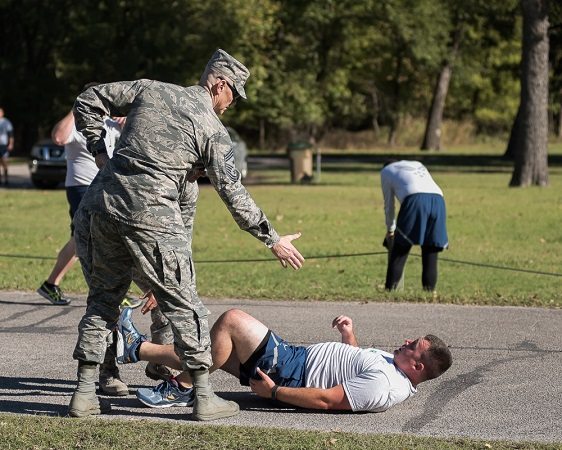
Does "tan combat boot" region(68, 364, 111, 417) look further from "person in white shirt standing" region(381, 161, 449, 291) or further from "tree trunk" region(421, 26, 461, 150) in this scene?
"tree trunk" region(421, 26, 461, 150)

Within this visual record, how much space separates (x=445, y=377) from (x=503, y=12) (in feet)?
155

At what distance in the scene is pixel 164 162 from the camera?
230 inches

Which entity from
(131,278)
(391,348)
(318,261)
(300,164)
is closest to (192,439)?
(131,278)

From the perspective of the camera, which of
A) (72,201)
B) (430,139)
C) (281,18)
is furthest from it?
(430,139)

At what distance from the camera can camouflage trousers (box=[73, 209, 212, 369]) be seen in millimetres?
5855

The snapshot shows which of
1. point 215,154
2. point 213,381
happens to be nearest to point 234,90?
point 215,154

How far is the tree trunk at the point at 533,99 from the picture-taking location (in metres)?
28.2

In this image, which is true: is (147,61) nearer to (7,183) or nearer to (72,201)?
(7,183)

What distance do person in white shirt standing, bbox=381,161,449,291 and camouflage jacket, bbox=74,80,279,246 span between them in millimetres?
4658

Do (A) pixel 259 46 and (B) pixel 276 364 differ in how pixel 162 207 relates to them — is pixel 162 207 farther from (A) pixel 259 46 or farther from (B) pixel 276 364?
(A) pixel 259 46

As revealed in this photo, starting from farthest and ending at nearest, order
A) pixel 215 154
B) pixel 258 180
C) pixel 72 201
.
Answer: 1. pixel 258 180
2. pixel 72 201
3. pixel 215 154

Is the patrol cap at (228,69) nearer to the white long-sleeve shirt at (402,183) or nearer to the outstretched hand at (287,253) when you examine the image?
the outstretched hand at (287,253)

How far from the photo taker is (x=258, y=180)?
31.8m

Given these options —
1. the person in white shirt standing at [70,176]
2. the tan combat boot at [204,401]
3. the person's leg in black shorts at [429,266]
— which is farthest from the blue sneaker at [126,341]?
the person's leg in black shorts at [429,266]
